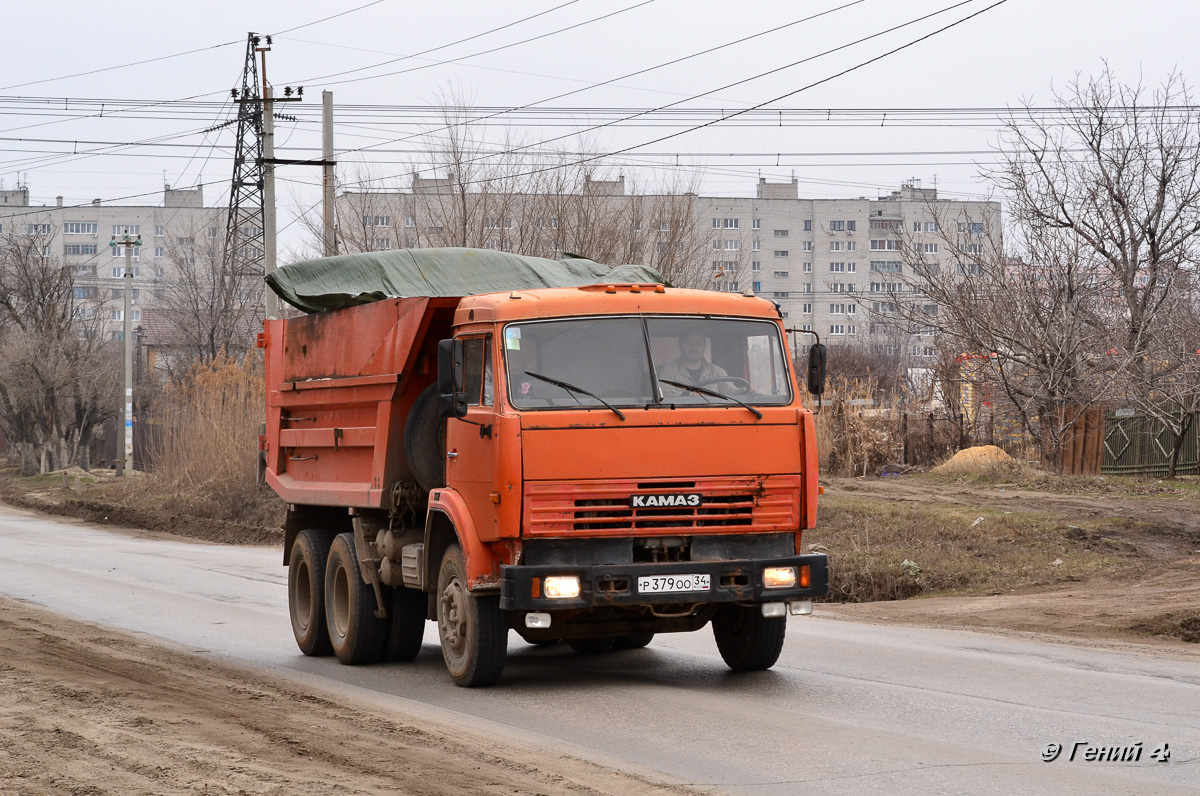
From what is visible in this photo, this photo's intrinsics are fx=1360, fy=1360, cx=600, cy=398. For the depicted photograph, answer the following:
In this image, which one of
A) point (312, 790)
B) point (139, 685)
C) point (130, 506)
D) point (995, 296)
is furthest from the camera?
point (130, 506)

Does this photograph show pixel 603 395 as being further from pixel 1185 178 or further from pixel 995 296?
pixel 1185 178

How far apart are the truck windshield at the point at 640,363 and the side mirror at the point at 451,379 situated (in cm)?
38

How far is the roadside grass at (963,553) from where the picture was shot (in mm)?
16016

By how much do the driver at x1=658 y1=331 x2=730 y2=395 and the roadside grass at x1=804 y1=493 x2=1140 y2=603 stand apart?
257 inches

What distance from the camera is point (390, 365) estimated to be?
10.0 metres

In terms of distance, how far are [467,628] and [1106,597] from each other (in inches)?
304

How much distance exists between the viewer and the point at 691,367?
29.3 feet

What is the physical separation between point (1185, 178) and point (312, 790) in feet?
92.3

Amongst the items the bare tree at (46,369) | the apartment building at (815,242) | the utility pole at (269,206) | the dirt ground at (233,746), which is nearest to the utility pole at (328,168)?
the utility pole at (269,206)

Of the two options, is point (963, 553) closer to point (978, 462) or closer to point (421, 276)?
point (421, 276)

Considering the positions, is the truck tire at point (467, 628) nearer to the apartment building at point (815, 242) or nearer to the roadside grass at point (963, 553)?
the roadside grass at point (963, 553)

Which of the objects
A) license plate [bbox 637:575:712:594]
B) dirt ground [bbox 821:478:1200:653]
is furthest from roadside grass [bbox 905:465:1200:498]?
license plate [bbox 637:575:712:594]

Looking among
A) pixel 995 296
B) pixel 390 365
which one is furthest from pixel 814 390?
pixel 995 296

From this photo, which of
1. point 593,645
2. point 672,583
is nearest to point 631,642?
point 593,645
